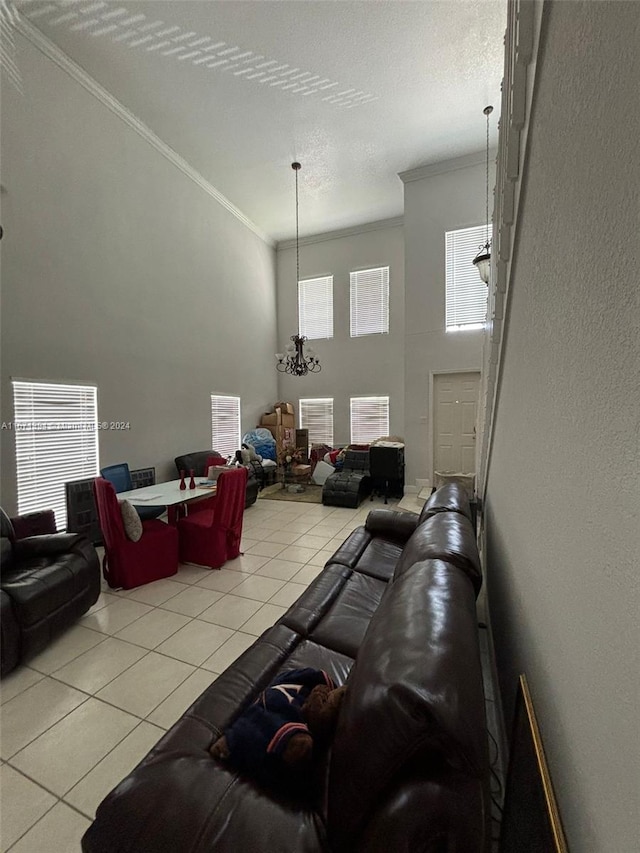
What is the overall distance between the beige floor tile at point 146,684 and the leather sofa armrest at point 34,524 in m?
1.70

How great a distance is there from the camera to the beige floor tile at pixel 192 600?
2771 millimetres

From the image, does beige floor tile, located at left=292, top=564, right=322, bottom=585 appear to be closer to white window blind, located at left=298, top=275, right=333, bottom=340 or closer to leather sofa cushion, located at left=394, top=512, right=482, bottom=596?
leather sofa cushion, located at left=394, top=512, right=482, bottom=596

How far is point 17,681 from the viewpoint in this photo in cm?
204

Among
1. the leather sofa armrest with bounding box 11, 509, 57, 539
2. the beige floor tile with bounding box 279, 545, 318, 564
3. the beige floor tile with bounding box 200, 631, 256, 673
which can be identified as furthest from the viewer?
the beige floor tile with bounding box 279, 545, 318, 564

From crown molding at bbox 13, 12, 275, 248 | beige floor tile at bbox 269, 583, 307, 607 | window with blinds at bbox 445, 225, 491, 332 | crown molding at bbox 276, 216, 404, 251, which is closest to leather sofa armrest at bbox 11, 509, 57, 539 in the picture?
beige floor tile at bbox 269, 583, 307, 607

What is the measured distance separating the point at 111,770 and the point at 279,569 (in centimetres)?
204

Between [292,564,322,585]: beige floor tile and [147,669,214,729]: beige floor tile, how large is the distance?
49.8 inches

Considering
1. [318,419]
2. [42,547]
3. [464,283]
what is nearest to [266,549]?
[42,547]

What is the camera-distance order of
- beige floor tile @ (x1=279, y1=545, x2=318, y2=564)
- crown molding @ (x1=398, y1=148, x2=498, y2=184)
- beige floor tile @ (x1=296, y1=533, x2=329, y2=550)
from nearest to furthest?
1. beige floor tile @ (x1=279, y1=545, x2=318, y2=564)
2. beige floor tile @ (x1=296, y1=533, x2=329, y2=550)
3. crown molding @ (x1=398, y1=148, x2=498, y2=184)

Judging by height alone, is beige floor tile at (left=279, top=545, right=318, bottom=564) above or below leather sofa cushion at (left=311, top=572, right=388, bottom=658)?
below

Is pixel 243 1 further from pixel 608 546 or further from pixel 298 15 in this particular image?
pixel 608 546

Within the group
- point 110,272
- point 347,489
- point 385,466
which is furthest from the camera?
point 385,466

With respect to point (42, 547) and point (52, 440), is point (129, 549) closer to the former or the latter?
point (42, 547)

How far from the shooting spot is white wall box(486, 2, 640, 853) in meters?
0.45
